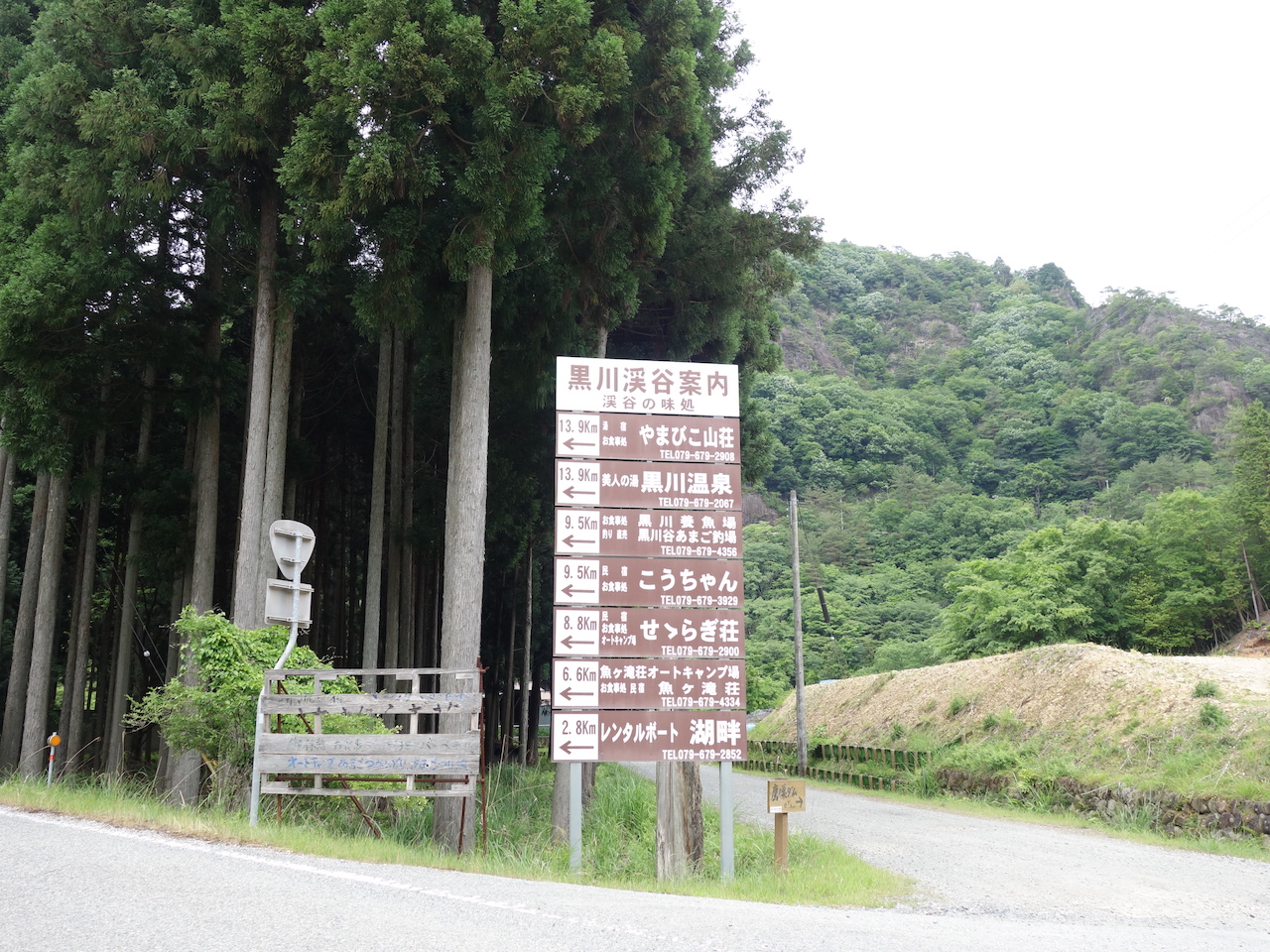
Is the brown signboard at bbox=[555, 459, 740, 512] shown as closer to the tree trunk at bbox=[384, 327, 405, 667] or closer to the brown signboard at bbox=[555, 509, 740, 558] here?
the brown signboard at bbox=[555, 509, 740, 558]

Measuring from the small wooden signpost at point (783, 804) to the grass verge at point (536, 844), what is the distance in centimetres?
18

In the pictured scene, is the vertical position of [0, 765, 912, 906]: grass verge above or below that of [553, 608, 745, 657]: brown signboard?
below

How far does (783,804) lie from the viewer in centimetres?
762

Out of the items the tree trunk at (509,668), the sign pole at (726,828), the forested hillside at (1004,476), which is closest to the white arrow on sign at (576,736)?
the sign pole at (726,828)

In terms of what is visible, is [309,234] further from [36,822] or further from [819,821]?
[819,821]

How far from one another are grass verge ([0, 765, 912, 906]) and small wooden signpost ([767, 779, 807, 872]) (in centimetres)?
18

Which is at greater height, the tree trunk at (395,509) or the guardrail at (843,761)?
the tree trunk at (395,509)

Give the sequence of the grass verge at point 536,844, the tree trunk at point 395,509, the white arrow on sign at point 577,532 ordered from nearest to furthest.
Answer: the grass verge at point 536,844 → the white arrow on sign at point 577,532 → the tree trunk at point 395,509

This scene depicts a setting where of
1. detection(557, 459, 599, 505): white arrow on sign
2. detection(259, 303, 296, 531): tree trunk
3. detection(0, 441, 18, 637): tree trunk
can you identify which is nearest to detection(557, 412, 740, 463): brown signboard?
detection(557, 459, 599, 505): white arrow on sign

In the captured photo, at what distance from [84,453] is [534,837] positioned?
38.1 ft

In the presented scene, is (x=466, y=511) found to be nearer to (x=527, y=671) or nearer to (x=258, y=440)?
(x=258, y=440)

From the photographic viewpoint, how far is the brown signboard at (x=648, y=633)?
7.63 meters

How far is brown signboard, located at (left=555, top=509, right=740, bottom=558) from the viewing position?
781 cm

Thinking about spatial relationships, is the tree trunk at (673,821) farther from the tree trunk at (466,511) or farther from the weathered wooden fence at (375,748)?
the tree trunk at (466,511)
